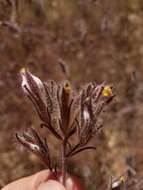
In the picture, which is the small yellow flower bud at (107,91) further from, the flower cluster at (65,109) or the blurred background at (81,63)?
the blurred background at (81,63)

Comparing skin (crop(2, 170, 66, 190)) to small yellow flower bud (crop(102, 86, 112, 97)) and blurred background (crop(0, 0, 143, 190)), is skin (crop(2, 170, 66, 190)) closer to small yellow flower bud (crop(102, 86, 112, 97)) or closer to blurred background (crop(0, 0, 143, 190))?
small yellow flower bud (crop(102, 86, 112, 97))

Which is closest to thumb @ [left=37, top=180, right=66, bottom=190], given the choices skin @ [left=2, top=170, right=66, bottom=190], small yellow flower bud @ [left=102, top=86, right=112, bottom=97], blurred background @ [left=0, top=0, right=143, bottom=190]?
skin @ [left=2, top=170, right=66, bottom=190]

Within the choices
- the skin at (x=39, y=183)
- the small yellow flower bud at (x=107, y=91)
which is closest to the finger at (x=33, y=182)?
the skin at (x=39, y=183)

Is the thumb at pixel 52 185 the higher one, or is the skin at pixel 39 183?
the skin at pixel 39 183

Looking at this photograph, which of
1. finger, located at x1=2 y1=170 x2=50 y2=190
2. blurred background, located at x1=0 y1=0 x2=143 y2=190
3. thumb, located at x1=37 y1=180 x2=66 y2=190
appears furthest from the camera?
blurred background, located at x1=0 y1=0 x2=143 y2=190

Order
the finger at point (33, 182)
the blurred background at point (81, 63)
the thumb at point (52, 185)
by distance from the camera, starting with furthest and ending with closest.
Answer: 1. the blurred background at point (81, 63)
2. the finger at point (33, 182)
3. the thumb at point (52, 185)

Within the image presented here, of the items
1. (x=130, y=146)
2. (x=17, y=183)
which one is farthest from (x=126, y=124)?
(x=17, y=183)

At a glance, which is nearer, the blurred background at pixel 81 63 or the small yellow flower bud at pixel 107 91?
the small yellow flower bud at pixel 107 91

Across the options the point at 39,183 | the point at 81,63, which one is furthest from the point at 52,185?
the point at 81,63
